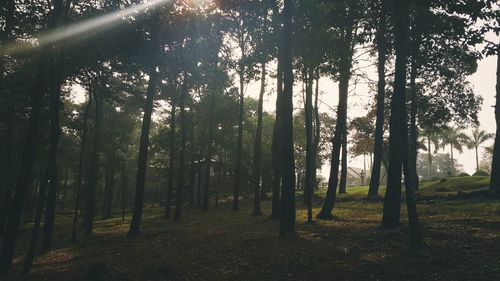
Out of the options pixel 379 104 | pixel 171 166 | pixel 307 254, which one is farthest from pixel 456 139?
pixel 307 254

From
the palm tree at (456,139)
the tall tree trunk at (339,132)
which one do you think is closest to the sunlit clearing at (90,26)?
the tall tree trunk at (339,132)

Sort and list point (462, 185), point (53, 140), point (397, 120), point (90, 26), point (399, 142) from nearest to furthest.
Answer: point (399, 142)
point (397, 120)
point (53, 140)
point (90, 26)
point (462, 185)

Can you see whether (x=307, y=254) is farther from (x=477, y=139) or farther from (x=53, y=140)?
(x=477, y=139)

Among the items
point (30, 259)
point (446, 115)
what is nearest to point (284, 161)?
point (30, 259)

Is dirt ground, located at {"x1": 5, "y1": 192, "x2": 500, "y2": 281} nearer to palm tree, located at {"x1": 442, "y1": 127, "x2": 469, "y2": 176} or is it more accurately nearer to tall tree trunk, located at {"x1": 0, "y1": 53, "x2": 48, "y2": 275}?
tall tree trunk, located at {"x1": 0, "y1": 53, "x2": 48, "y2": 275}

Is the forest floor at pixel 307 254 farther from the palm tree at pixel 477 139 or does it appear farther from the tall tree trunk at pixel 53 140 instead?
the palm tree at pixel 477 139

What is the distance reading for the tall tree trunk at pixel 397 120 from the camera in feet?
42.9

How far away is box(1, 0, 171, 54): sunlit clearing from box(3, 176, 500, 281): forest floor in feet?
32.8

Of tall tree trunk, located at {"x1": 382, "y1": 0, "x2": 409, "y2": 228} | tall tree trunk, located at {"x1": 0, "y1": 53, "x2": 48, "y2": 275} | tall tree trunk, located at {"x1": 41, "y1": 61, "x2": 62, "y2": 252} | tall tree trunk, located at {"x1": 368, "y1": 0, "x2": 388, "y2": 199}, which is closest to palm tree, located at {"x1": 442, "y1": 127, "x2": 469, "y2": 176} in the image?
tall tree trunk, located at {"x1": 368, "y1": 0, "x2": 388, "y2": 199}

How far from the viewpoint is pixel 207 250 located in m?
15.1

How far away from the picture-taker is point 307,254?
486 inches

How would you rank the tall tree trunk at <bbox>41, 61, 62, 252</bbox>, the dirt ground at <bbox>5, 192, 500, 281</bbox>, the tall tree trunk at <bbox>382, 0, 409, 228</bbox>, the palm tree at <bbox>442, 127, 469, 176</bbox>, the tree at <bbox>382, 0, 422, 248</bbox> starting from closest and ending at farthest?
the dirt ground at <bbox>5, 192, 500, 281</bbox>
the tree at <bbox>382, 0, 422, 248</bbox>
the tall tree trunk at <bbox>382, 0, 409, 228</bbox>
the tall tree trunk at <bbox>41, 61, 62, 252</bbox>
the palm tree at <bbox>442, 127, 469, 176</bbox>

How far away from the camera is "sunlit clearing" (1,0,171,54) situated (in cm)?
1662

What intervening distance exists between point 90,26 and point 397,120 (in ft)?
51.1
